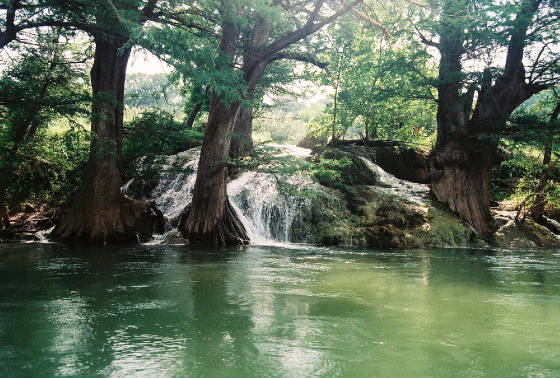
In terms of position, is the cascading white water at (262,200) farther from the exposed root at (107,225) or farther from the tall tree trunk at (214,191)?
the tall tree trunk at (214,191)

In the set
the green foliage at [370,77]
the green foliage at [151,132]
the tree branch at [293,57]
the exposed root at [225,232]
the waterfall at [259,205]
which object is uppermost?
the green foliage at [370,77]

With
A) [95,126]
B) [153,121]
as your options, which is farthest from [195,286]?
[153,121]

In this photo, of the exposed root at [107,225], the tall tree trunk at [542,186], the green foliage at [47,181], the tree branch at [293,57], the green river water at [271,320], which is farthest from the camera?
the tall tree trunk at [542,186]

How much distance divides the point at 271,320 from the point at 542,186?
49.9 feet

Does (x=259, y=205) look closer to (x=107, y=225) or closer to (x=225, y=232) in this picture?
(x=225, y=232)

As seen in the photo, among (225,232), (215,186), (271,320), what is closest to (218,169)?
(215,186)

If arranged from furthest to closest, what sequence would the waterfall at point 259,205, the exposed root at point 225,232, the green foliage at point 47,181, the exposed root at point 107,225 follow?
1. the green foliage at point 47,181
2. the waterfall at point 259,205
3. the exposed root at point 225,232
4. the exposed root at point 107,225

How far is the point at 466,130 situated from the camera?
53.8 feet

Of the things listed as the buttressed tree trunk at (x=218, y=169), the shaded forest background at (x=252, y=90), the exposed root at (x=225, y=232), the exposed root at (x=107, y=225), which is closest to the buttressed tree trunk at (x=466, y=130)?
the shaded forest background at (x=252, y=90)

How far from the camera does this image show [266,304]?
5.41m

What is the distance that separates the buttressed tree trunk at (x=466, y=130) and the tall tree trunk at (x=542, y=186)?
136 cm

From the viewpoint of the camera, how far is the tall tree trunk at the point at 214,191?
12.6 m

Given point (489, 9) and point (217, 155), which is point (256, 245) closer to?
point (217, 155)

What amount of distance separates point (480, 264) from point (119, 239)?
9.16 meters
